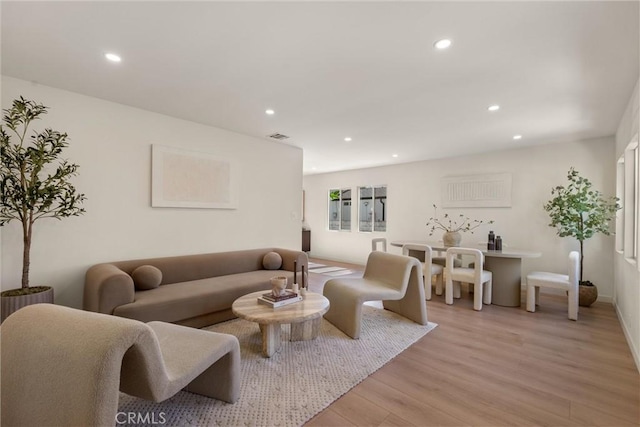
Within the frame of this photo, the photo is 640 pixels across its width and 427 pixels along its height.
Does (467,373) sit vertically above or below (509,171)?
below

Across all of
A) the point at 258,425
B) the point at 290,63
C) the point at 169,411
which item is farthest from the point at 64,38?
the point at 258,425

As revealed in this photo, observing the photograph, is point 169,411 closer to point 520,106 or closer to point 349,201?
point 520,106

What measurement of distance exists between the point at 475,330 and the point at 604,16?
2861 millimetres

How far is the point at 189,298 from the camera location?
2.91 m

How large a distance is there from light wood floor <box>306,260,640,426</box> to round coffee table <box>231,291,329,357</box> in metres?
0.67

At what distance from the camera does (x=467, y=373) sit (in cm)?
229

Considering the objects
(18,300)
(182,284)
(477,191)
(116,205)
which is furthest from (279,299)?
(477,191)

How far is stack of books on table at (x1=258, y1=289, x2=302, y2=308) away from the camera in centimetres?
258

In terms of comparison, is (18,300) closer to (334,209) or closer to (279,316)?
(279,316)

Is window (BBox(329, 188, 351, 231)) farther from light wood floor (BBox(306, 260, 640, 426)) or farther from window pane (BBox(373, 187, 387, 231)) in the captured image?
light wood floor (BBox(306, 260, 640, 426))

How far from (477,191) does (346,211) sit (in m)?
3.32

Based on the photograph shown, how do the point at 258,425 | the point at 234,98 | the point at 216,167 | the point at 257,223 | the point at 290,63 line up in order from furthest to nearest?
the point at 257,223 < the point at 216,167 < the point at 234,98 < the point at 290,63 < the point at 258,425

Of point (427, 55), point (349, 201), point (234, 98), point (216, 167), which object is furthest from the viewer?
point (349, 201)

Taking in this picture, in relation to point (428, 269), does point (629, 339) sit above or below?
below
